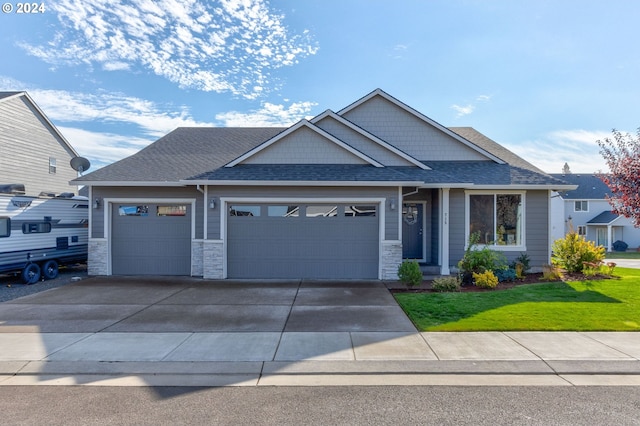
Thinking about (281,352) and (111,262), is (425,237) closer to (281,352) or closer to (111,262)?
(281,352)

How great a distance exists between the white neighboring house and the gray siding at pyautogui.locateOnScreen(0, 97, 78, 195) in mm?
38179

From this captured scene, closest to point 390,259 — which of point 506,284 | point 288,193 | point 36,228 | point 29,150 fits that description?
point 506,284

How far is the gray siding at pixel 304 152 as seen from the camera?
12.6 meters

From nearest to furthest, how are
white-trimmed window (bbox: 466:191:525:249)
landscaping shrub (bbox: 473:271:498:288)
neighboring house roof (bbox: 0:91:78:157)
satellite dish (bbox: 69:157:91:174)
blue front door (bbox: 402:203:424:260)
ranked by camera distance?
landscaping shrub (bbox: 473:271:498:288) → white-trimmed window (bbox: 466:191:525:249) → blue front door (bbox: 402:203:424:260) → satellite dish (bbox: 69:157:91:174) → neighboring house roof (bbox: 0:91:78:157)

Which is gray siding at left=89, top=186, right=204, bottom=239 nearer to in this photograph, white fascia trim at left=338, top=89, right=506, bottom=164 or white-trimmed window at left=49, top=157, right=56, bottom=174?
white fascia trim at left=338, top=89, right=506, bottom=164

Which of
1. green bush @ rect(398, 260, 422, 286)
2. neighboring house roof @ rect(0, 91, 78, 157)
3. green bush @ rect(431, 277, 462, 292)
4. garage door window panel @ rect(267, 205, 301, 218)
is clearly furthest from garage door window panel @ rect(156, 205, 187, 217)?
neighboring house roof @ rect(0, 91, 78, 157)

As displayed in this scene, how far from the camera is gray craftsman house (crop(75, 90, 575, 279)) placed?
1175 centimetres

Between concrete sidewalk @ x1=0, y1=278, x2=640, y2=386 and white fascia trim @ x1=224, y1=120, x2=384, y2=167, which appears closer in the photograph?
concrete sidewalk @ x1=0, y1=278, x2=640, y2=386

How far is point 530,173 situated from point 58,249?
17698 mm

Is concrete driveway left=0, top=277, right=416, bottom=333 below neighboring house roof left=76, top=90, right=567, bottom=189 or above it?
below

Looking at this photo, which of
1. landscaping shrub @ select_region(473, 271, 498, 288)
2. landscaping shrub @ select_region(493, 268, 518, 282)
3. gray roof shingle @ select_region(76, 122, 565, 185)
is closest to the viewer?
landscaping shrub @ select_region(473, 271, 498, 288)

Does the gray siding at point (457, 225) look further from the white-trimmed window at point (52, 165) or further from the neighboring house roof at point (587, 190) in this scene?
the neighboring house roof at point (587, 190)

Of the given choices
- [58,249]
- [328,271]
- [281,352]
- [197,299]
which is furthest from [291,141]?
[58,249]

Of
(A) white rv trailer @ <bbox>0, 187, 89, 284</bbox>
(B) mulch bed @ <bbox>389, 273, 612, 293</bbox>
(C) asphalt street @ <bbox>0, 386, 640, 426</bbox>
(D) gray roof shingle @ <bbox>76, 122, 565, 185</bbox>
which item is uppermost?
(D) gray roof shingle @ <bbox>76, 122, 565, 185</bbox>
